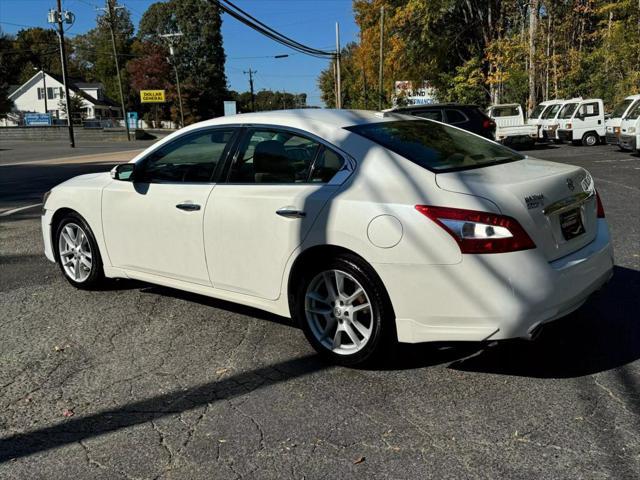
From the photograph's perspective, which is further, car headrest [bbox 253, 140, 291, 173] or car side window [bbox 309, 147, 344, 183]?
car headrest [bbox 253, 140, 291, 173]

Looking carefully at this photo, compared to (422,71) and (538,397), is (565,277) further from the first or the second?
(422,71)

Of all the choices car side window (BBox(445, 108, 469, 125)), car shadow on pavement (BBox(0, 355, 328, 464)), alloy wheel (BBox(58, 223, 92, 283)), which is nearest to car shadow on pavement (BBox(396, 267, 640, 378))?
car shadow on pavement (BBox(0, 355, 328, 464))

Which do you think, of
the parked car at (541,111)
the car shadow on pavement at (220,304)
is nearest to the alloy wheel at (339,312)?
the car shadow on pavement at (220,304)

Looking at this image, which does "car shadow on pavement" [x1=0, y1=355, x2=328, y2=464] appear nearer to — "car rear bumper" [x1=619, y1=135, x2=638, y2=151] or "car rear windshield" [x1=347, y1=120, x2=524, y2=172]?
"car rear windshield" [x1=347, y1=120, x2=524, y2=172]

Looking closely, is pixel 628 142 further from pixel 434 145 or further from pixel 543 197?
pixel 543 197

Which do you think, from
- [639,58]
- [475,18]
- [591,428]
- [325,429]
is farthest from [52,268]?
[475,18]

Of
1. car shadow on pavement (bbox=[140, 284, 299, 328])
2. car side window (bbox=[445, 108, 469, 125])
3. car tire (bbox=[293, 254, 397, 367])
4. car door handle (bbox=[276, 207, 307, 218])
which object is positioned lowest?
car shadow on pavement (bbox=[140, 284, 299, 328])

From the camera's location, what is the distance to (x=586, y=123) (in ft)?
79.2

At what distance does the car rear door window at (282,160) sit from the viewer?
152 inches

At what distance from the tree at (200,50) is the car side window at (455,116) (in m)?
68.1

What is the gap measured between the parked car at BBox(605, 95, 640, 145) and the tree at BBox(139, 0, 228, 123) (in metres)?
66.8

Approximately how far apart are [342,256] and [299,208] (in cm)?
42

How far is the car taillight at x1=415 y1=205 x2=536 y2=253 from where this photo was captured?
3.19 metres

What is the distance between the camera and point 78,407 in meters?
3.40
